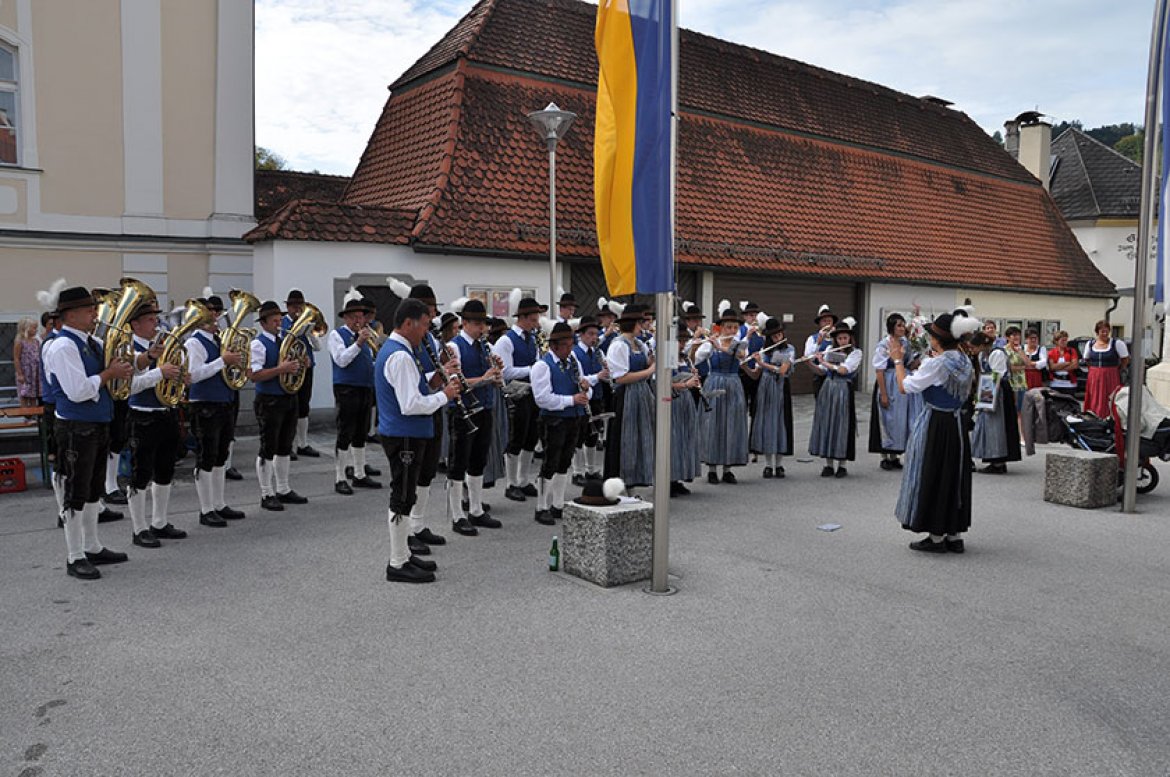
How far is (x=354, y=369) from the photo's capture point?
1004cm

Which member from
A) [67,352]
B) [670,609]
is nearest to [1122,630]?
[670,609]

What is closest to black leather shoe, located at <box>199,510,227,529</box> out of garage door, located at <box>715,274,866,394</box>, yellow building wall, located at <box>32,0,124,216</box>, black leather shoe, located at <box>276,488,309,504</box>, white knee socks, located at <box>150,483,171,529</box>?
white knee socks, located at <box>150,483,171,529</box>

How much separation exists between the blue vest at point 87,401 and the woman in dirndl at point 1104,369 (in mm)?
13598

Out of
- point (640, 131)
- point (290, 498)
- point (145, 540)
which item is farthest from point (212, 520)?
point (640, 131)

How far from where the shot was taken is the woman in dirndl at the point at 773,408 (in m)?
11.0

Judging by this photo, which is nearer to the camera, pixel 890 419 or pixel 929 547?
pixel 929 547

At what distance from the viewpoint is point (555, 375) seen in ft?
27.1

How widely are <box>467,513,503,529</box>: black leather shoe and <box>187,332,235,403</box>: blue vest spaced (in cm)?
257

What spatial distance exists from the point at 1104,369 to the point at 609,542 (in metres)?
11.3

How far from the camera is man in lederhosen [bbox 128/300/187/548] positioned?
24.2 ft

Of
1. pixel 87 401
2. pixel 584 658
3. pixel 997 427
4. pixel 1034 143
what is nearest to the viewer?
pixel 584 658

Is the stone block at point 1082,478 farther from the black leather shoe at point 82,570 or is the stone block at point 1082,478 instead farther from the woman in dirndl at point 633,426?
the black leather shoe at point 82,570

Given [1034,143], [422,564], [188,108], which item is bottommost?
[422,564]

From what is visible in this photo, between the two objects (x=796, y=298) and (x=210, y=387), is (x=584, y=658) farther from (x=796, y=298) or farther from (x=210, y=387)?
(x=796, y=298)
